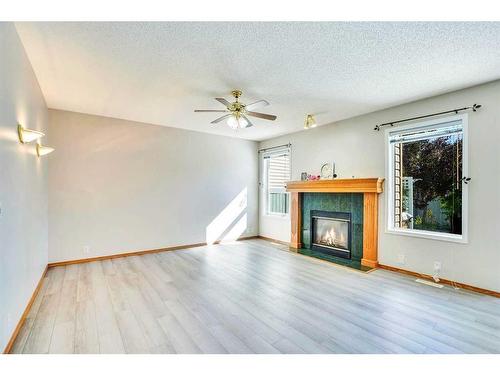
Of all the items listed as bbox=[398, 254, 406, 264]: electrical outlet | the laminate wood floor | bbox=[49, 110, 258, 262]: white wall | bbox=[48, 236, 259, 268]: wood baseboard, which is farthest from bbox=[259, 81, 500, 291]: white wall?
bbox=[48, 236, 259, 268]: wood baseboard

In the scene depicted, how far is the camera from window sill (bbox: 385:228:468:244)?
321 cm

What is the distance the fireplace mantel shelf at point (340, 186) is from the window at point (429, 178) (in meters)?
0.23

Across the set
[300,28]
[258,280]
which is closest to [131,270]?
[258,280]

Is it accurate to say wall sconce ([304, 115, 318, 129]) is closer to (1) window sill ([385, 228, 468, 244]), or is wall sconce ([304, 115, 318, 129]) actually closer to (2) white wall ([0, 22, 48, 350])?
(1) window sill ([385, 228, 468, 244])

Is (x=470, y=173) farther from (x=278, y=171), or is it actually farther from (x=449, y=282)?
(x=278, y=171)

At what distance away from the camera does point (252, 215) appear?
21.1ft

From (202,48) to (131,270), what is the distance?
3292 millimetres

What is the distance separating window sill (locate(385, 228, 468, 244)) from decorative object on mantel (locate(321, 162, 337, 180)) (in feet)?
4.57

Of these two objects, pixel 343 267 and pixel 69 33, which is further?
pixel 343 267

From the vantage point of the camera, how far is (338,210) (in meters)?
4.68

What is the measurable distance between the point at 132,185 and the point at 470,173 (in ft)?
17.4

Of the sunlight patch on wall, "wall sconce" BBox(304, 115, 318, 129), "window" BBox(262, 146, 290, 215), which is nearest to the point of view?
"wall sconce" BBox(304, 115, 318, 129)
